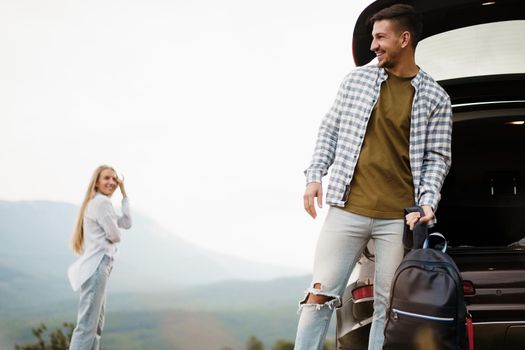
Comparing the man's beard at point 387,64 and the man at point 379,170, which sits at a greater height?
the man's beard at point 387,64

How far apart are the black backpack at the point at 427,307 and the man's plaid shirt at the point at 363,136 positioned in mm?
276

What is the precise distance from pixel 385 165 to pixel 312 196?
10.9 inches

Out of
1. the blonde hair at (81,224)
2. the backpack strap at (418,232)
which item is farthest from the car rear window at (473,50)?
the blonde hair at (81,224)

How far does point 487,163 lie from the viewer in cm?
434

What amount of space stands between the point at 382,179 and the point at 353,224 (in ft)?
0.60

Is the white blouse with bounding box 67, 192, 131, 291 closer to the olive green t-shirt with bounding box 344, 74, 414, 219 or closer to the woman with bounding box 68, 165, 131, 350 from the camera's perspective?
the woman with bounding box 68, 165, 131, 350

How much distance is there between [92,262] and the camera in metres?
4.98

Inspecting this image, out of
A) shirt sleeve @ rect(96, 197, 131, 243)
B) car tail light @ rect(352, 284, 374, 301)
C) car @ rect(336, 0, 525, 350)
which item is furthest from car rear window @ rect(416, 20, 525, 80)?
shirt sleeve @ rect(96, 197, 131, 243)

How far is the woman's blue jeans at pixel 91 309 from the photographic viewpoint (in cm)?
488

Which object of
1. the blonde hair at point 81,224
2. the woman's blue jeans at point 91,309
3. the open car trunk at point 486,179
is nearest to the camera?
the open car trunk at point 486,179

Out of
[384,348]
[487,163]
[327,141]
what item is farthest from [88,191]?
[384,348]

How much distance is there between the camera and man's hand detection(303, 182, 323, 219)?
2.39 meters

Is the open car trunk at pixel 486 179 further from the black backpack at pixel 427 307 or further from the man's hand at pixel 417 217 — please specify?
the black backpack at pixel 427 307

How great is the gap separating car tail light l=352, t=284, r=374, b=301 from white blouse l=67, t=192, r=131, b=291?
264 centimetres
